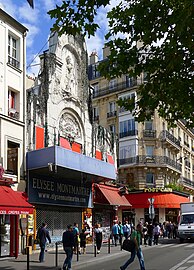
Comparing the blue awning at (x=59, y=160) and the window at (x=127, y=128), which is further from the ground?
the window at (x=127, y=128)

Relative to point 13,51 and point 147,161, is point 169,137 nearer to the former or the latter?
point 147,161

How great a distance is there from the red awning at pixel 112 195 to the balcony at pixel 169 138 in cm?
1912

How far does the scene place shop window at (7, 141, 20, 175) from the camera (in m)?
23.2

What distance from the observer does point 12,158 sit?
23.4m

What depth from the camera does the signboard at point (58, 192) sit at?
24.7 meters

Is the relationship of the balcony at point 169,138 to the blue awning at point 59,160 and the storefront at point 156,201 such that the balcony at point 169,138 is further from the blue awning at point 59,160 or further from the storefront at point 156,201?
the blue awning at point 59,160

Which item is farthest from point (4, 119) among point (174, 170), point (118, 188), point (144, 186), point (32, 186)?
point (174, 170)

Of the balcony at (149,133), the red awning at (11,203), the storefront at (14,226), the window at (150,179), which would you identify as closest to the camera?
the red awning at (11,203)

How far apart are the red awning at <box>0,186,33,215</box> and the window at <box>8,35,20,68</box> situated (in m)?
6.61

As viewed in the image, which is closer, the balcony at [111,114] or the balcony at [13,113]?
the balcony at [13,113]

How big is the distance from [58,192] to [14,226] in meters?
4.98

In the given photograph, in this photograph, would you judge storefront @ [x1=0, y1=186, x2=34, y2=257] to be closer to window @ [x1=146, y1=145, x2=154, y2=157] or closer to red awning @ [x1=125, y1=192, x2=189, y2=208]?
red awning @ [x1=125, y1=192, x2=189, y2=208]

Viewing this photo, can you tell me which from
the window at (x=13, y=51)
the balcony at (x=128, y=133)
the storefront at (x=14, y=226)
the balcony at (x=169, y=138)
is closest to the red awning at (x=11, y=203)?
the storefront at (x=14, y=226)

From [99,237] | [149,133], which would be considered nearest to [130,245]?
[99,237]
